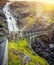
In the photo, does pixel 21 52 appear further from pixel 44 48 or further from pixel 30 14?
pixel 30 14

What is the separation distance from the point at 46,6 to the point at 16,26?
1288 millimetres

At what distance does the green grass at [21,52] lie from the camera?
6953mm

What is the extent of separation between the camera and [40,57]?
25.2 feet

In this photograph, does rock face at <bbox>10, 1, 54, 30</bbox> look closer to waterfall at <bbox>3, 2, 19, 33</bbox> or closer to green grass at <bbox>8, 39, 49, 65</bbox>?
waterfall at <bbox>3, 2, 19, 33</bbox>

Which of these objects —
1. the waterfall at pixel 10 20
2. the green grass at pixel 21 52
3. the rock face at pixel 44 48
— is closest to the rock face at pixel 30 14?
the waterfall at pixel 10 20

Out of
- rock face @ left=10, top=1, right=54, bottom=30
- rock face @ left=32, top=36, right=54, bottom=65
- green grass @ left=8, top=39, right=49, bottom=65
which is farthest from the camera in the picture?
rock face @ left=10, top=1, right=54, bottom=30

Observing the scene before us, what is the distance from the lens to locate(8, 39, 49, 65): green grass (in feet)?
22.8

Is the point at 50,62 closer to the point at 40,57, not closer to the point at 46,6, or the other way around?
the point at 40,57

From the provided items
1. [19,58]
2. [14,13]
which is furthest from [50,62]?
[14,13]

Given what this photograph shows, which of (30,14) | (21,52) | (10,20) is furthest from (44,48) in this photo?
(10,20)

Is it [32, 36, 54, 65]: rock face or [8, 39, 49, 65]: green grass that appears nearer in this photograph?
[8, 39, 49, 65]: green grass

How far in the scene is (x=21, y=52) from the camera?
7262mm

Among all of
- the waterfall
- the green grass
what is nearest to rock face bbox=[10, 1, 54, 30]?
the waterfall

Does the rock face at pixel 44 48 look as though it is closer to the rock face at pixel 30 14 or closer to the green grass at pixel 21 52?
the green grass at pixel 21 52
